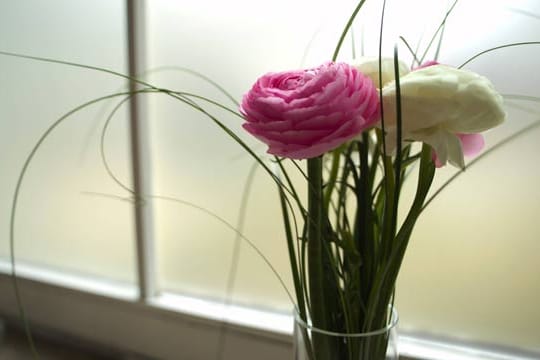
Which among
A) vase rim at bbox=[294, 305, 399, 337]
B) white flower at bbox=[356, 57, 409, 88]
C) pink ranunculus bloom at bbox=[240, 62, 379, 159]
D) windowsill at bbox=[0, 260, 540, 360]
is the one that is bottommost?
windowsill at bbox=[0, 260, 540, 360]

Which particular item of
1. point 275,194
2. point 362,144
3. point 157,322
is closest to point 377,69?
point 362,144

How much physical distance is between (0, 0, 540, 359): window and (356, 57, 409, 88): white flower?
0.20 m

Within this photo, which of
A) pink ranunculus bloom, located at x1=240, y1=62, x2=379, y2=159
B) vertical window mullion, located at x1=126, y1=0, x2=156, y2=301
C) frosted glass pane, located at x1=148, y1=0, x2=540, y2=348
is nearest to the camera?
pink ranunculus bloom, located at x1=240, y1=62, x2=379, y2=159

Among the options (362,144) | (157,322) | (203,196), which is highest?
(362,144)

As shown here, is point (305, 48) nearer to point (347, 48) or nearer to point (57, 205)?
point (347, 48)

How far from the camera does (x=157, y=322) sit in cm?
85

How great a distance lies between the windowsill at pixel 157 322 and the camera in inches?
28.9

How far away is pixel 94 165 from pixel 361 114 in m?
0.55

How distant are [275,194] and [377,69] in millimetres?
342

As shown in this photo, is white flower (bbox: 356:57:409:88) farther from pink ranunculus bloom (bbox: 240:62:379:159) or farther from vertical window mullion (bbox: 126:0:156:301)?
vertical window mullion (bbox: 126:0:156:301)

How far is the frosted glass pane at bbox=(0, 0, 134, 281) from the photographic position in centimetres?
83

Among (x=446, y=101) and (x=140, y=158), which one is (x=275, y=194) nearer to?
(x=140, y=158)

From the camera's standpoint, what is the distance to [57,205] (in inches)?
35.9

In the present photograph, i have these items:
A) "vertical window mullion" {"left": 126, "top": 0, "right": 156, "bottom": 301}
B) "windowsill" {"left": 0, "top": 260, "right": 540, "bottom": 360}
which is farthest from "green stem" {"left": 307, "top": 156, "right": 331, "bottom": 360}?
"vertical window mullion" {"left": 126, "top": 0, "right": 156, "bottom": 301}
